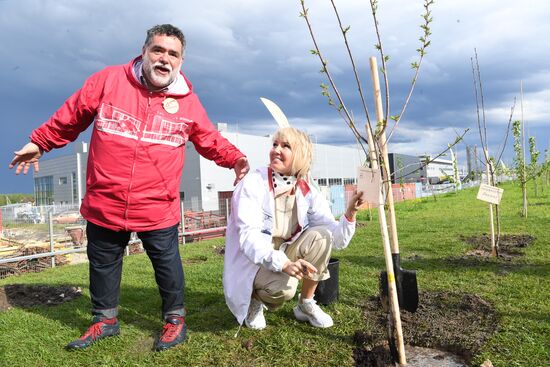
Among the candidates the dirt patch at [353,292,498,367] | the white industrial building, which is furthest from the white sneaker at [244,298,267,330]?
the white industrial building

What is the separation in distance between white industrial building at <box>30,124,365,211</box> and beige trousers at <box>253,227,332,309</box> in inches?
506

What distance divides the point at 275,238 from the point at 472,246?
4372 millimetres

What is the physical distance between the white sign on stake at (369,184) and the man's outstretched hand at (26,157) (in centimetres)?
210

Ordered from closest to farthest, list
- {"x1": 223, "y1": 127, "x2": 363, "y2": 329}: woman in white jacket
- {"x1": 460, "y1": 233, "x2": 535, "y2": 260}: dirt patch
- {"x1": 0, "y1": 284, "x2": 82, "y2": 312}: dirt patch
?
{"x1": 223, "y1": 127, "x2": 363, "y2": 329}: woman in white jacket, {"x1": 0, "y1": 284, "x2": 82, "y2": 312}: dirt patch, {"x1": 460, "y1": 233, "x2": 535, "y2": 260}: dirt patch

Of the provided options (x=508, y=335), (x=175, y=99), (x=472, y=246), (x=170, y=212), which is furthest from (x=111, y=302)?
(x=472, y=246)

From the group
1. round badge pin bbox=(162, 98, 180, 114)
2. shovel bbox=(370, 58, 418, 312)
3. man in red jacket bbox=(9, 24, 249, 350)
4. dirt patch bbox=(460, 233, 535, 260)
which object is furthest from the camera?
dirt patch bbox=(460, 233, 535, 260)

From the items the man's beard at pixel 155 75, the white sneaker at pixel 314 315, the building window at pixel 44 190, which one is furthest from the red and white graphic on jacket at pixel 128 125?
the building window at pixel 44 190

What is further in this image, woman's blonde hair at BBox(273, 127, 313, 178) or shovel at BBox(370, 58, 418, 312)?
woman's blonde hair at BBox(273, 127, 313, 178)

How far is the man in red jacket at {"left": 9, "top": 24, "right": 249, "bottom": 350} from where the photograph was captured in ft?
8.30

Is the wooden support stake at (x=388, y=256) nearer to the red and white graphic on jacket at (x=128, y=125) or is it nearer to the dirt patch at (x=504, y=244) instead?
the red and white graphic on jacket at (x=128, y=125)

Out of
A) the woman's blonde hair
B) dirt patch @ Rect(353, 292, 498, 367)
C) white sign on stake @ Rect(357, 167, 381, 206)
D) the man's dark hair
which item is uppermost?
the man's dark hair

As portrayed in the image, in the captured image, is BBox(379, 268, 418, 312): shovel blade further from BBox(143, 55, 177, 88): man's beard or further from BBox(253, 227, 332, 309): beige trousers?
BBox(143, 55, 177, 88): man's beard

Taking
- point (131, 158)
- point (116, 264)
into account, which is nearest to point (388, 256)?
point (131, 158)

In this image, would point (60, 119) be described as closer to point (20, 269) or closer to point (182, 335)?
point (182, 335)
